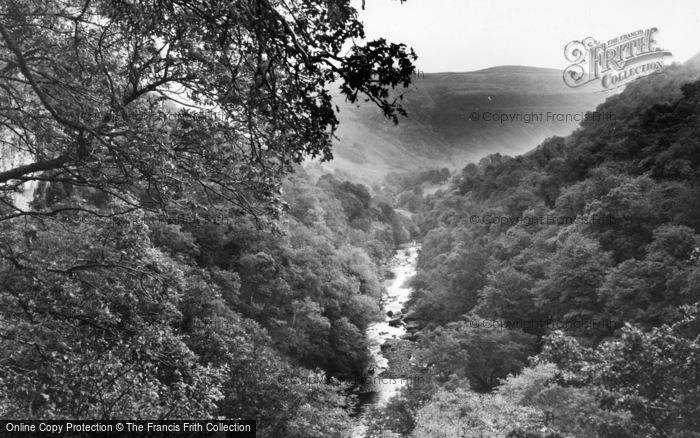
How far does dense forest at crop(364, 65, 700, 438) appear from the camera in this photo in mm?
16109

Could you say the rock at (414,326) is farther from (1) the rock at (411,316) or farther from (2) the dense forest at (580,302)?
(1) the rock at (411,316)

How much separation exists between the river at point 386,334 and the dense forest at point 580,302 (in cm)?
267

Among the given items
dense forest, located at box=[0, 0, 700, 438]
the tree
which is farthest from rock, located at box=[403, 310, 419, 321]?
the tree

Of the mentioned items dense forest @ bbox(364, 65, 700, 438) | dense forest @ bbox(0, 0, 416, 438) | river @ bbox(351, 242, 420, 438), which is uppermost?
dense forest @ bbox(0, 0, 416, 438)

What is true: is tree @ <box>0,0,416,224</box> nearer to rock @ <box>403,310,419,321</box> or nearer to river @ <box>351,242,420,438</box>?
river @ <box>351,242,420,438</box>

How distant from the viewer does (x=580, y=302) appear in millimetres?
30406

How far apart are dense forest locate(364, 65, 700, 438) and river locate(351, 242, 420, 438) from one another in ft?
8.76

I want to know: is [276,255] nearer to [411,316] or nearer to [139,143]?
[411,316]

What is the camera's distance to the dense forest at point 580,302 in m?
16.1

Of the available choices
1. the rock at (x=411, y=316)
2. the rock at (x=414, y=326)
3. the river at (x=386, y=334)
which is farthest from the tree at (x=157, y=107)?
the rock at (x=411, y=316)

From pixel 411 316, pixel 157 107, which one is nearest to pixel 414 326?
pixel 411 316

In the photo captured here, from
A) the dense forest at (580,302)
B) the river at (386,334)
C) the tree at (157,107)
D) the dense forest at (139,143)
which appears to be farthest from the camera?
the river at (386,334)

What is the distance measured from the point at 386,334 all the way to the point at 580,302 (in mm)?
20785

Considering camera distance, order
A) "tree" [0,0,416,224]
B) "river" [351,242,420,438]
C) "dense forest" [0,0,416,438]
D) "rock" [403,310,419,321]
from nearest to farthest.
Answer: "dense forest" [0,0,416,438]
"tree" [0,0,416,224]
"river" [351,242,420,438]
"rock" [403,310,419,321]
